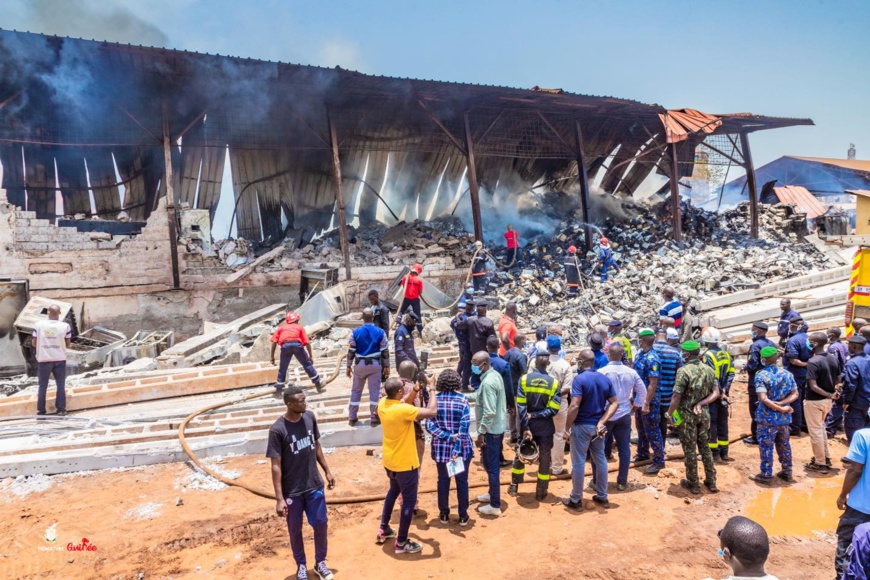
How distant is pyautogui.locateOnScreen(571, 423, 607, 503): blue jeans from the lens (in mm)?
5402

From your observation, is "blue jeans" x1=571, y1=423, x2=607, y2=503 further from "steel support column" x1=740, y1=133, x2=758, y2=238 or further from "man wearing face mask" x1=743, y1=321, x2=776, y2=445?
"steel support column" x1=740, y1=133, x2=758, y2=238

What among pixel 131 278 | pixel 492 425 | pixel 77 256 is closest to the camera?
pixel 492 425

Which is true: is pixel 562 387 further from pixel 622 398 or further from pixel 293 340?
pixel 293 340

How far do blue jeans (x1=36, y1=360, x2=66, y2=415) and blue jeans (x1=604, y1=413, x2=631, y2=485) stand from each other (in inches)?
265

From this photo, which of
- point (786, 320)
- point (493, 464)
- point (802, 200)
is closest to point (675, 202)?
point (786, 320)

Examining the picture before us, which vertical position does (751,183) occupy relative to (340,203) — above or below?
above

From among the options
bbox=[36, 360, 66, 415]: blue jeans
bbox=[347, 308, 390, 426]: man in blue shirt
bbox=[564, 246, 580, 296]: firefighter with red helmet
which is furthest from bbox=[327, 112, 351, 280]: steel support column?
bbox=[347, 308, 390, 426]: man in blue shirt

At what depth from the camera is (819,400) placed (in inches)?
248

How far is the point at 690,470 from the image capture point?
5.79 m

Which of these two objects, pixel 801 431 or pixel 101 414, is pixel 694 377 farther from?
pixel 101 414

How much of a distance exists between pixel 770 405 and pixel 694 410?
852mm

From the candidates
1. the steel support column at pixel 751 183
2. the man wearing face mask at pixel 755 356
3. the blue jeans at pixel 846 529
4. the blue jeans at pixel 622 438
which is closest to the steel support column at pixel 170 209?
the blue jeans at pixel 622 438

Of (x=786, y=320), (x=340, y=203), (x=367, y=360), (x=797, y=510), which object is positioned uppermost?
(x=340, y=203)

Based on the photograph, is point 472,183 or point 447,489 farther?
point 472,183
